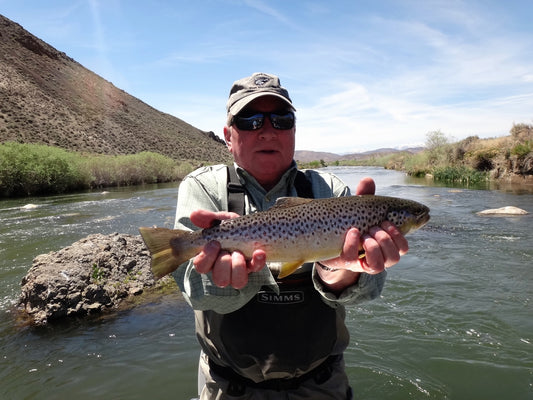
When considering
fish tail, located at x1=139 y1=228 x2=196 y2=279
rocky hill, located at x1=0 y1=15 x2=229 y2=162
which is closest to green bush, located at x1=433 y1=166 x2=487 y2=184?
fish tail, located at x1=139 y1=228 x2=196 y2=279

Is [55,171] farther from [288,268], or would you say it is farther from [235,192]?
[288,268]

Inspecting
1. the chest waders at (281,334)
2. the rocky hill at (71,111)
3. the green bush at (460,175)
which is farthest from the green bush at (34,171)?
the green bush at (460,175)

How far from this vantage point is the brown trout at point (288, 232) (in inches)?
92.0

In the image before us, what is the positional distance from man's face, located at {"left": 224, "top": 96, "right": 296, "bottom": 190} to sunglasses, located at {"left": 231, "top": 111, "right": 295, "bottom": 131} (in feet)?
0.07

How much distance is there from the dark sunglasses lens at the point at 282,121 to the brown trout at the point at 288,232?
568 mm

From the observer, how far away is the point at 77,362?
5352 mm

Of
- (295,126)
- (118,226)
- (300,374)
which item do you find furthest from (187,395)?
(118,226)

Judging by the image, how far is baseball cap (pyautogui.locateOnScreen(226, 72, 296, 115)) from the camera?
267cm

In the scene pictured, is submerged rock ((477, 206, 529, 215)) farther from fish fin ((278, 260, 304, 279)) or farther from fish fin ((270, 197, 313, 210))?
fish fin ((278, 260, 304, 279))

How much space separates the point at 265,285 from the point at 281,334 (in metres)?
0.35

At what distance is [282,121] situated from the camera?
2736 millimetres

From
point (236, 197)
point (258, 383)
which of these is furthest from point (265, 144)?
point (258, 383)

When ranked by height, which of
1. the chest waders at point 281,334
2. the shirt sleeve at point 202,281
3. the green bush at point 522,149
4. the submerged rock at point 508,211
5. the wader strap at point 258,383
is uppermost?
the green bush at point 522,149

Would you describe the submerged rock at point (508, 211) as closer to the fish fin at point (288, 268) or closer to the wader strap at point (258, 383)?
the wader strap at point (258, 383)
